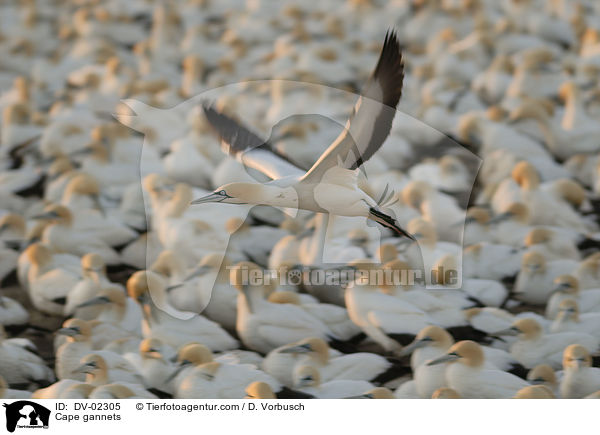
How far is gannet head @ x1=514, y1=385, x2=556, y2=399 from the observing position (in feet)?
13.1

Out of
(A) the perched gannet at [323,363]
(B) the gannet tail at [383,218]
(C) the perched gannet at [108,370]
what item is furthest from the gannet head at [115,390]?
(B) the gannet tail at [383,218]

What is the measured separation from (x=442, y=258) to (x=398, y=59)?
183 centimetres

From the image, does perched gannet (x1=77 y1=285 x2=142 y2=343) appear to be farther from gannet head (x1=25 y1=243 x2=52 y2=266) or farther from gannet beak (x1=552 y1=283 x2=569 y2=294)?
gannet beak (x1=552 y1=283 x2=569 y2=294)

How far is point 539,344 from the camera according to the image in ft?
14.8

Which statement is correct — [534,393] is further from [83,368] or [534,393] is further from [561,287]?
[83,368]

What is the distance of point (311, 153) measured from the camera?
21.5ft

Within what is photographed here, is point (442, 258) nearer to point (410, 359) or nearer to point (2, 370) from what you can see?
point (410, 359)

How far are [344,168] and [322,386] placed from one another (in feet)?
3.75

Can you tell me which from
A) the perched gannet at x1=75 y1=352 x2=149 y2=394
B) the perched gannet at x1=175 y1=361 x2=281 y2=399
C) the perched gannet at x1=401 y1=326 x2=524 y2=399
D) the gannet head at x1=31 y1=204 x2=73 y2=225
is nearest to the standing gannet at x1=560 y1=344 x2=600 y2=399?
the perched gannet at x1=401 y1=326 x2=524 y2=399

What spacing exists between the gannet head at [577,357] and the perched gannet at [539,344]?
0.76 feet

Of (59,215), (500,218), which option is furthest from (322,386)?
(59,215)

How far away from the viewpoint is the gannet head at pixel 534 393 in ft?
13.1

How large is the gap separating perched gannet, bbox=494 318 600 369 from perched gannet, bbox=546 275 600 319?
0.29 meters
